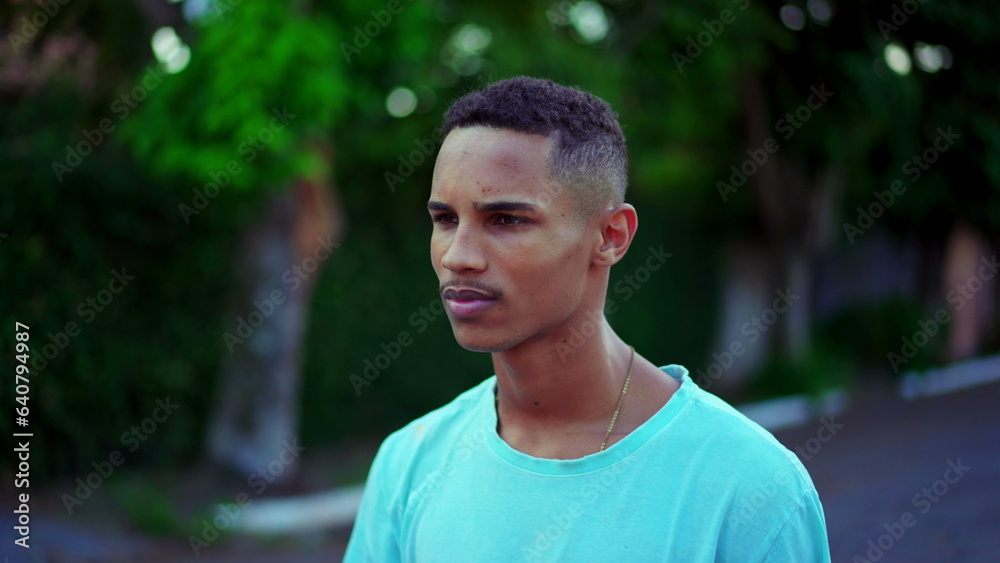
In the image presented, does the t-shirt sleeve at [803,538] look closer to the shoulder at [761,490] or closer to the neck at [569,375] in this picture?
the shoulder at [761,490]

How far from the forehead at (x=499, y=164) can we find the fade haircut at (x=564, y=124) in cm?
2

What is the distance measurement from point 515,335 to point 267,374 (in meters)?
5.45

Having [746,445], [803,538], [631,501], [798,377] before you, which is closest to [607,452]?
[631,501]

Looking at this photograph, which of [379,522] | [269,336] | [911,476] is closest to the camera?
[379,522]

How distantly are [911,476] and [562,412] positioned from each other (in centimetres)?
700

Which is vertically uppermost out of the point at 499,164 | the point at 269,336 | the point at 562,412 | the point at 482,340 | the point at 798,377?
the point at 499,164

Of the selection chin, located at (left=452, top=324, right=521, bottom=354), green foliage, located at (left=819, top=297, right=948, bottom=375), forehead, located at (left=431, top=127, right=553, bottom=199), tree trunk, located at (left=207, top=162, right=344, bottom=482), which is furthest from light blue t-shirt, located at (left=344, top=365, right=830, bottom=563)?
green foliage, located at (left=819, top=297, right=948, bottom=375)

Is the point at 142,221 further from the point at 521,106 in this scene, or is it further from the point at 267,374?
the point at 521,106

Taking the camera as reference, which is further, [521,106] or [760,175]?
[760,175]

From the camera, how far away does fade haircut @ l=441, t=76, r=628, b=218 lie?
1.89m

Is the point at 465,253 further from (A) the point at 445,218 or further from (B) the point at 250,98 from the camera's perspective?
(B) the point at 250,98

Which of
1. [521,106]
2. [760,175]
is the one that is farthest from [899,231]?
[521,106]

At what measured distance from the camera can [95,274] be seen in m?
6.44

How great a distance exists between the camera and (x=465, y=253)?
186 centimetres
